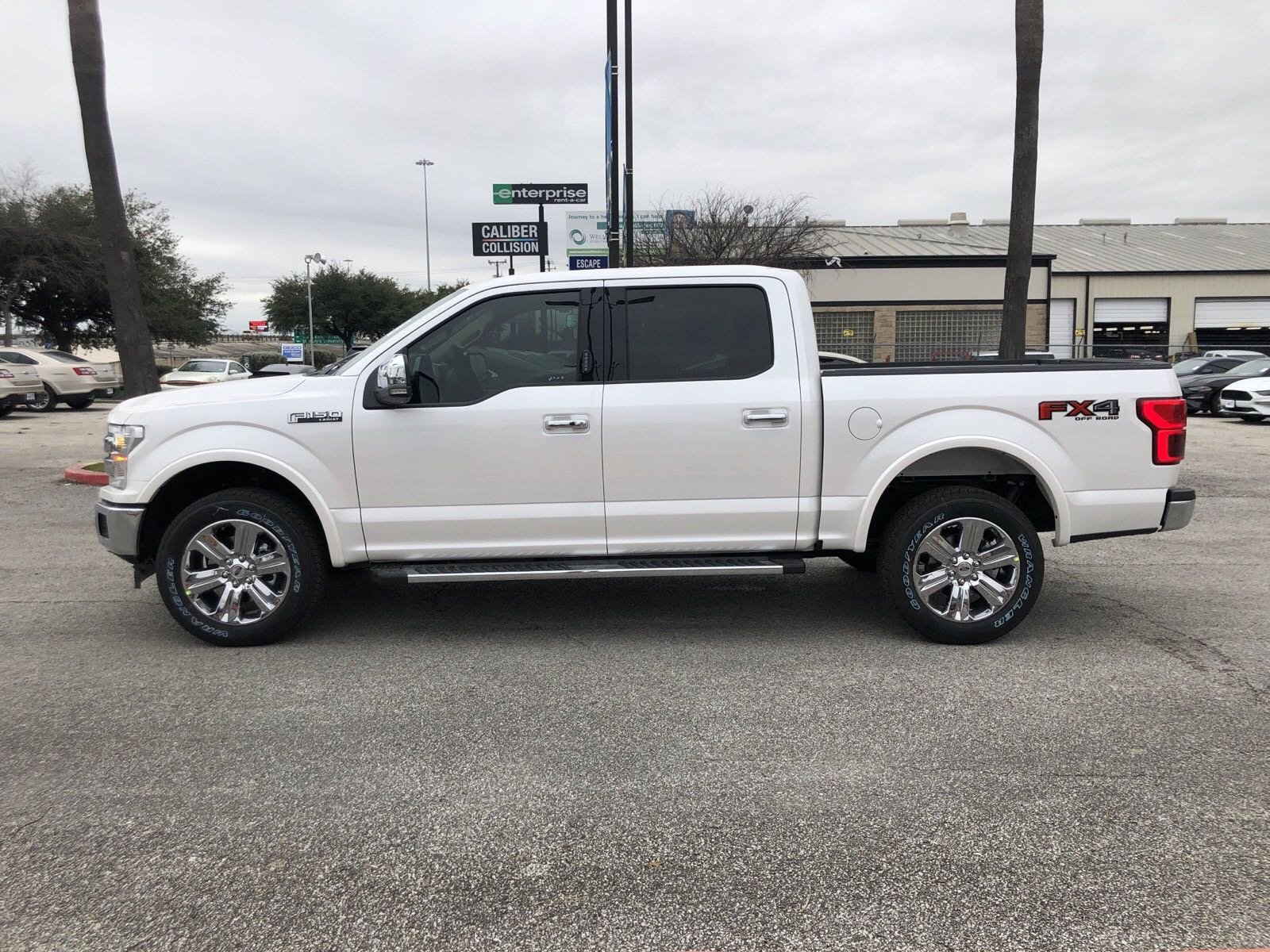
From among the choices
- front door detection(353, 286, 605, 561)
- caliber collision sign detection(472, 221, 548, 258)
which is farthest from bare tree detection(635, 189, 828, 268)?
Answer: front door detection(353, 286, 605, 561)

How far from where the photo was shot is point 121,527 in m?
5.18

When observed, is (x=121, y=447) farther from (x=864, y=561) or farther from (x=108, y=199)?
(x=108, y=199)

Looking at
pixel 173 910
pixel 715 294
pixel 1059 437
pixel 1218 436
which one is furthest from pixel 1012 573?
pixel 1218 436

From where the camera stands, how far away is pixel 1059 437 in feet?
17.0

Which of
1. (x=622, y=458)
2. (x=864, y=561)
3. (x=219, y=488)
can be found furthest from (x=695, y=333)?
(x=219, y=488)

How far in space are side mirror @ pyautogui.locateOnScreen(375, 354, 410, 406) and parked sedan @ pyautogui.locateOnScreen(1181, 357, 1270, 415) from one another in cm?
2129

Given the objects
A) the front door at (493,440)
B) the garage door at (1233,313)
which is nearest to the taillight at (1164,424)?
the front door at (493,440)

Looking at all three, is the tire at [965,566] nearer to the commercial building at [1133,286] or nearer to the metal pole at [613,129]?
the metal pole at [613,129]

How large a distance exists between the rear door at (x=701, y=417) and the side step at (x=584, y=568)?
0.10 metres

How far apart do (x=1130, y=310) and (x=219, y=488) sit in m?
43.6

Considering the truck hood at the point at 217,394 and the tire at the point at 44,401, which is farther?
the tire at the point at 44,401

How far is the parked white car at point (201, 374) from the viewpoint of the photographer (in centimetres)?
2683

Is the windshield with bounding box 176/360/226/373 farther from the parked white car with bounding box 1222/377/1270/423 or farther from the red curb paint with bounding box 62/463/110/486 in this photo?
the parked white car with bounding box 1222/377/1270/423

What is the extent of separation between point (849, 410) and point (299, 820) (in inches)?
132
